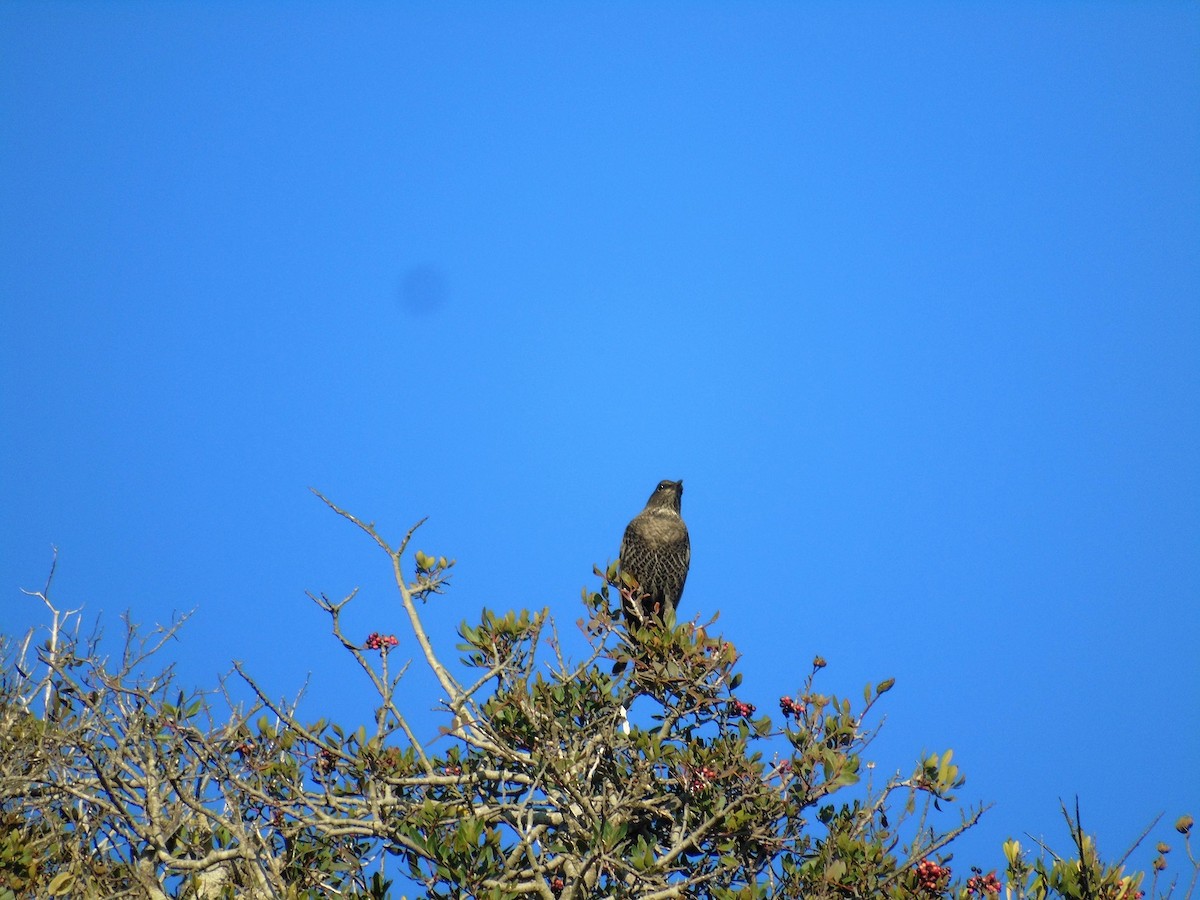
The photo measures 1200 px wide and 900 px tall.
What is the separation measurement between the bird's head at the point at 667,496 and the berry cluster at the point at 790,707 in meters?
3.97

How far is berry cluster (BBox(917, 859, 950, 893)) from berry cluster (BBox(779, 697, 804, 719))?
0.99 m

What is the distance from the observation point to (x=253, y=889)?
5082 mm

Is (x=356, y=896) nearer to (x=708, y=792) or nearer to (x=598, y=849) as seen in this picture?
(x=598, y=849)

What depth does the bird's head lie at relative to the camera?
9891 mm

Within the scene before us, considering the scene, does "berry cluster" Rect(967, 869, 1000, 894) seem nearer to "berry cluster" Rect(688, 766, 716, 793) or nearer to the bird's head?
"berry cluster" Rect(688, 766, 716, 793)

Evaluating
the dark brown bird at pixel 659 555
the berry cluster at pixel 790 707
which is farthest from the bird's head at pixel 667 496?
the berry cluster at pixel 790 707

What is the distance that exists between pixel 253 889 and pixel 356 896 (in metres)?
0.47

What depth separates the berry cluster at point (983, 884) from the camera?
5160mm

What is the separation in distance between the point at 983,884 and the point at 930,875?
24 cm

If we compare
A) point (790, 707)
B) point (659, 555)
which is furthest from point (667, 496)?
point (790, 707)

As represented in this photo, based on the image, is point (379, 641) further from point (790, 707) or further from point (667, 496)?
point (667, 496)

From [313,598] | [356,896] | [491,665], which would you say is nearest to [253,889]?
[356,896]

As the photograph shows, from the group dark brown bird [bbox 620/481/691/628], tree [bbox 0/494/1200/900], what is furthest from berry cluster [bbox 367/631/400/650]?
dark brown bird [bbox 620/481/691/628]

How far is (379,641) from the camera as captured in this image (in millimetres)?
6070
